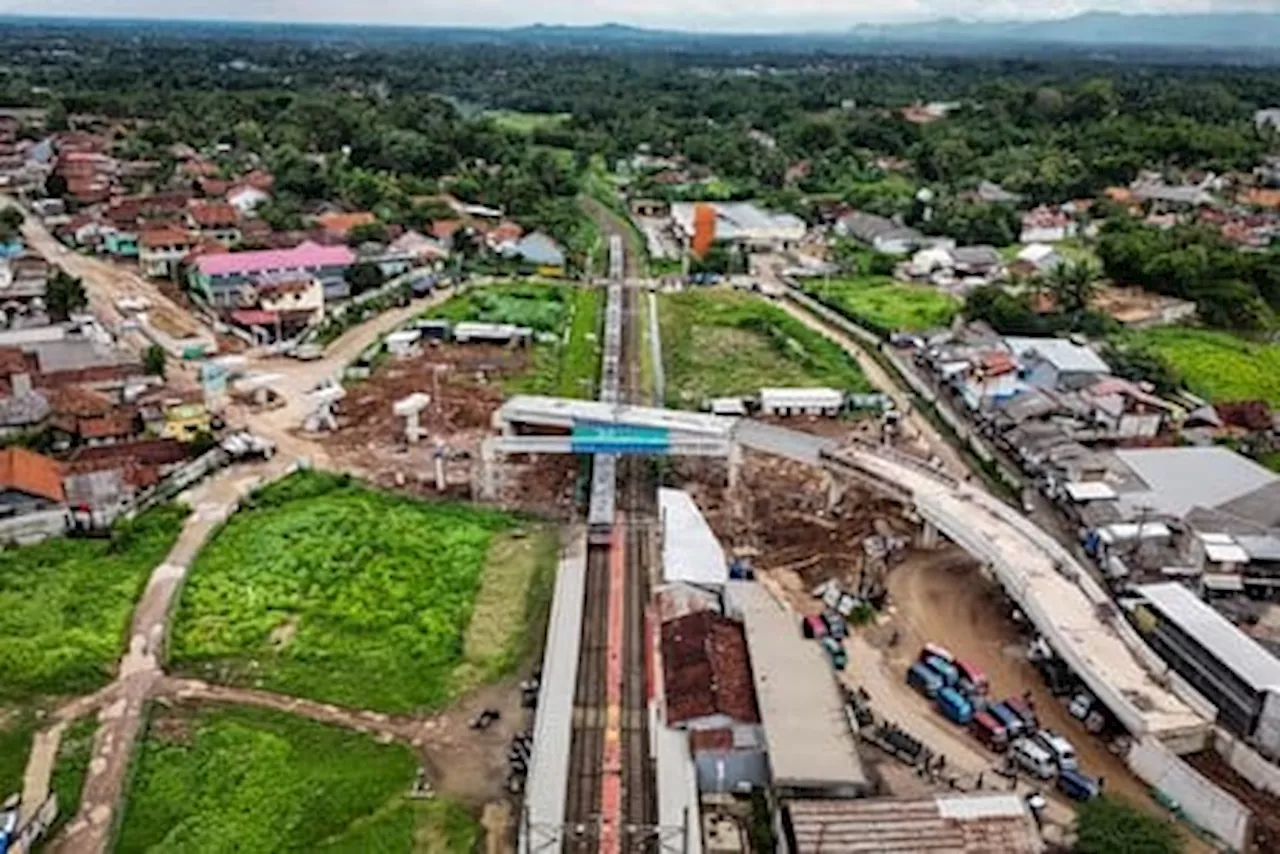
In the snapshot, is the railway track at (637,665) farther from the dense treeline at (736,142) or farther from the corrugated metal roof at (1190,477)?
the dense treeline at (736,142)

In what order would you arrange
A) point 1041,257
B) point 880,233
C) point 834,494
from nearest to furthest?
point 834,494, point 1041,257, point 880,233

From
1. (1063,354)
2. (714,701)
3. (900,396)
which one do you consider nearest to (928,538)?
(714,701)

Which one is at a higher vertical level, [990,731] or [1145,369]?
[1145,369]

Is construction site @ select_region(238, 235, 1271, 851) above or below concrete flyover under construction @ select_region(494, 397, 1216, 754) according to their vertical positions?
below

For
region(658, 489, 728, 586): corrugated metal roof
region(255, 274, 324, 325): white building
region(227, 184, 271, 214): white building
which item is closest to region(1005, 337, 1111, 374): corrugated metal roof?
region(658, 489, 728, 586): corrugated metal roof

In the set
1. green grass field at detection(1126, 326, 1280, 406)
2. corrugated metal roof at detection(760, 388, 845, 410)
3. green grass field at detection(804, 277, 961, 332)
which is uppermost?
green grass field at detection(804, 277, 961, 332)

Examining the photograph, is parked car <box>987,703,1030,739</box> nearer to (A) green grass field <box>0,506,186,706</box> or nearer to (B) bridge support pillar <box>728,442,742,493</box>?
(B) bridge support pillar <box>728,442,742,493</box>

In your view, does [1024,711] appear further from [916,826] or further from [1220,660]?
[916,826]

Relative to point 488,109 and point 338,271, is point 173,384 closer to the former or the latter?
point 338,271
